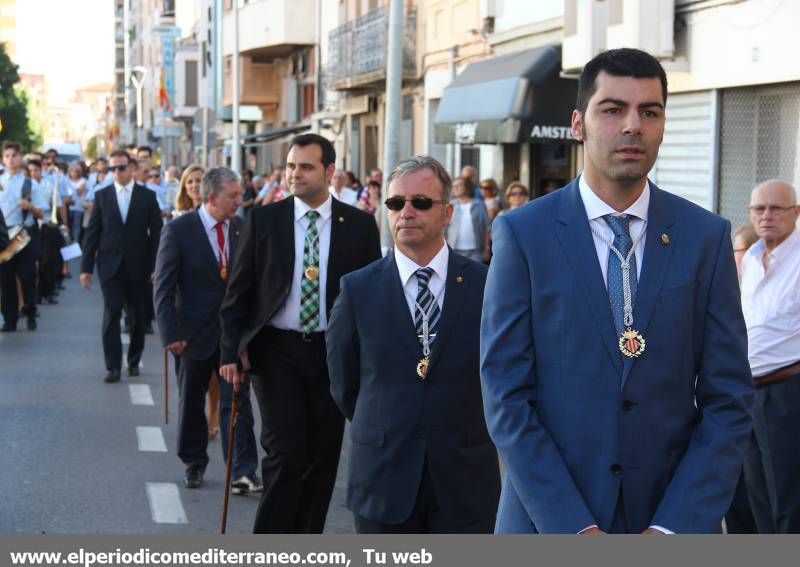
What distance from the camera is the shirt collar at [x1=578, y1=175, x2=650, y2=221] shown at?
382 cm

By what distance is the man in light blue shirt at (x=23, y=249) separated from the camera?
17375mm

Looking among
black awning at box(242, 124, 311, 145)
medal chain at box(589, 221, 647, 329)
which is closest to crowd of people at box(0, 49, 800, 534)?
medal chain at box(589, 221, 647, 329)

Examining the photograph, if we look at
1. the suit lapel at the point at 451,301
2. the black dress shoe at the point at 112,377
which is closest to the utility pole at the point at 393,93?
the black dress shoe at the point at 112,377

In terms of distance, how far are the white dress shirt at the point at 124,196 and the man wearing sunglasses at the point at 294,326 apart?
7.22 m

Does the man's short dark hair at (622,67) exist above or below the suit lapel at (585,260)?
above

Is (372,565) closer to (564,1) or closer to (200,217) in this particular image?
(200,217)

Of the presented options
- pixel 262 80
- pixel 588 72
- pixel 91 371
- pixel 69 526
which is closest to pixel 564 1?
pixel 91 371

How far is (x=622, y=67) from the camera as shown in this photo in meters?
3.74

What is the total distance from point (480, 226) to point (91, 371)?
492cm

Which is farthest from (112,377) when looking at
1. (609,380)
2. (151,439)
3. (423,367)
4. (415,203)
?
(609,380)

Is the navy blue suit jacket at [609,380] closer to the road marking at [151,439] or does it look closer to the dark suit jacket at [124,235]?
the road marking at [151,439]

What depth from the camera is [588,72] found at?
382 centimetres

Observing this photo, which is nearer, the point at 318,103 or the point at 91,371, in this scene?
the point at 91,371

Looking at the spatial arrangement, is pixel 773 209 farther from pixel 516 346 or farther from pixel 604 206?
pixel 516 346
